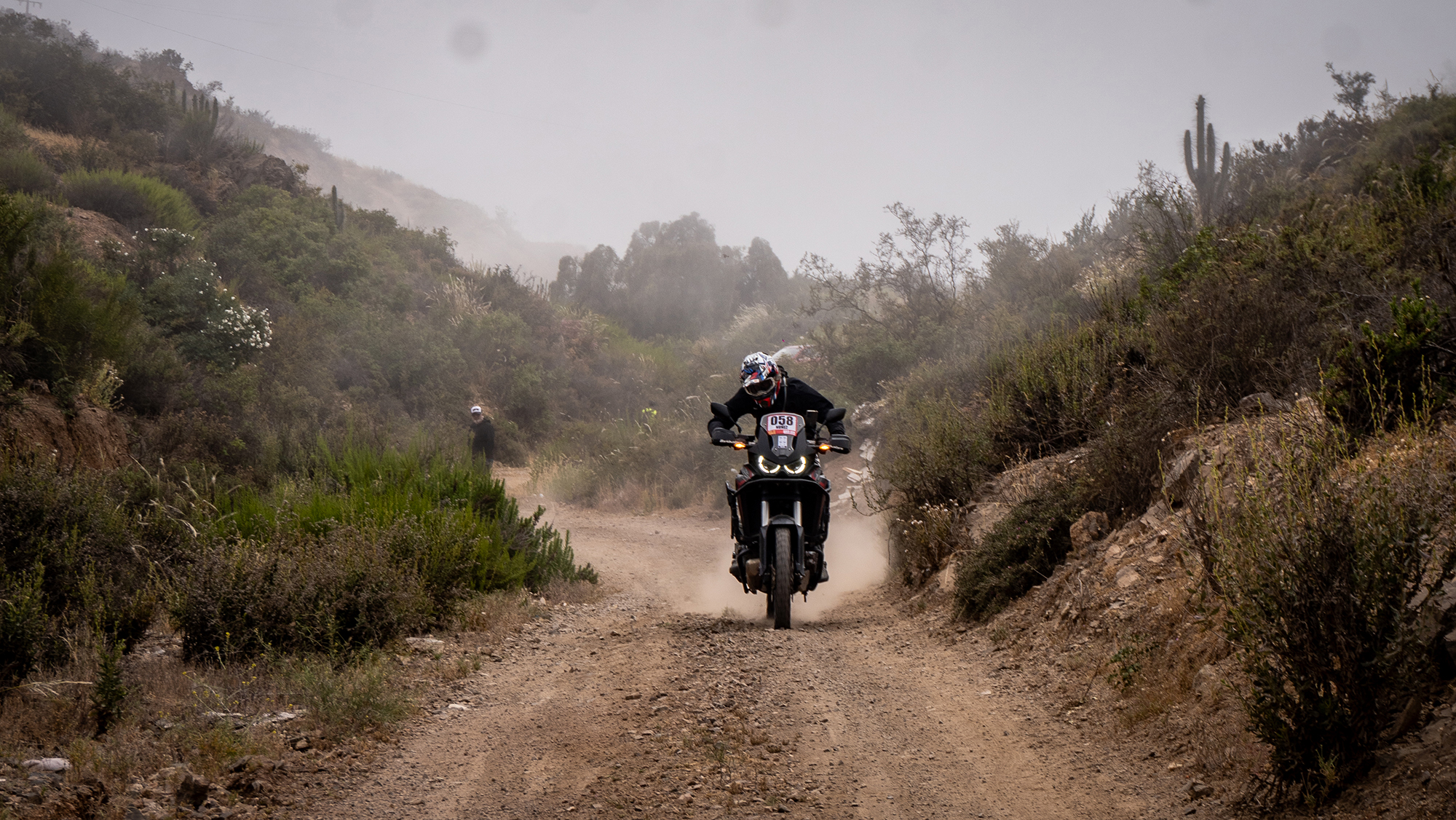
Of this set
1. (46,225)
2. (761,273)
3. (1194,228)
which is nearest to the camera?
(1194,228)

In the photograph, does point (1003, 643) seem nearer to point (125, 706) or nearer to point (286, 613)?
point (286, 613)

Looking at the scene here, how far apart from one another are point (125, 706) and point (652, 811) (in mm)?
3199

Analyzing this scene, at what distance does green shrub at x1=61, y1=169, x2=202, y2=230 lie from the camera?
21.8 meters

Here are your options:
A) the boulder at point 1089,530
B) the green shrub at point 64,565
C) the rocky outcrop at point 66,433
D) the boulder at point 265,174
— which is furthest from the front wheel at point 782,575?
the boulder at point 265,174

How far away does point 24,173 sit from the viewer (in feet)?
67.0

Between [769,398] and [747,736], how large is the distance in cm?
369

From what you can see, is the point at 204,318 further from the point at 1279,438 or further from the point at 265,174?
the point at 1279,438

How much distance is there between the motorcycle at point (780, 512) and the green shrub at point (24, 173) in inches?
857

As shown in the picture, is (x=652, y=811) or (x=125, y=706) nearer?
(x=652, y=811)

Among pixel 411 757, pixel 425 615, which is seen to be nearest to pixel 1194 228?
pixel 425 615

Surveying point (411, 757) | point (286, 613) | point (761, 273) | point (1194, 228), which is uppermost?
point (761, 273)

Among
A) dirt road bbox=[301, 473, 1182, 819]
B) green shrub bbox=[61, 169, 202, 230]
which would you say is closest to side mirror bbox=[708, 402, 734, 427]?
dirt road bbox=[301, 473, 1182, 819]

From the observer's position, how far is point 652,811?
346 centimetres

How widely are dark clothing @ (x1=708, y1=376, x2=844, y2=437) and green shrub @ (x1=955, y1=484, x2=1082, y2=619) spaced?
1.63m
